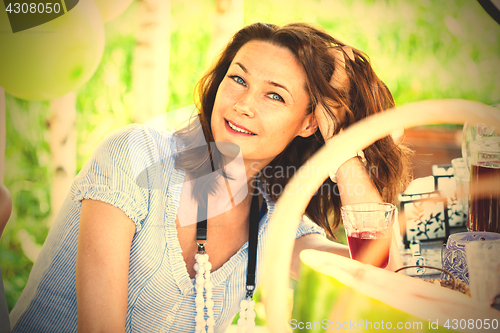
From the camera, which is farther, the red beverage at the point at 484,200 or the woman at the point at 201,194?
the red beverage at the point at 484,200

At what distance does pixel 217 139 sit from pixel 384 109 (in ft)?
1.77

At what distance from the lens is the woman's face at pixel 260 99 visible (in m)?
0.95

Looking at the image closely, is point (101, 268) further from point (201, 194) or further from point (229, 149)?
point (229, 149)

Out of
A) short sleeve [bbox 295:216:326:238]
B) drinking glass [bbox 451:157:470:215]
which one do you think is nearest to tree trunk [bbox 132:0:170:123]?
short sleeve [bbox 295:216:326:238]

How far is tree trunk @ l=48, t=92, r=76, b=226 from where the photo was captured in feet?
3.45

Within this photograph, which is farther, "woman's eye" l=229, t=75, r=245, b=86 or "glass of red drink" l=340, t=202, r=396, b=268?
"woman's eye" l=229, t=75, r=245, b=86

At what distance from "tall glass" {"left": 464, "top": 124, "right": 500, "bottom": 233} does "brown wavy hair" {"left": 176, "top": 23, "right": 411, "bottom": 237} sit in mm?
184

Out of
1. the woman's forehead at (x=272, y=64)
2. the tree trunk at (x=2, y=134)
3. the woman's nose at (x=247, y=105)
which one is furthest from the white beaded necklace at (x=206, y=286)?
the tree trunk at (x=2, y=134)

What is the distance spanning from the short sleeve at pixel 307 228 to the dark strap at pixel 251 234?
0.52 feet

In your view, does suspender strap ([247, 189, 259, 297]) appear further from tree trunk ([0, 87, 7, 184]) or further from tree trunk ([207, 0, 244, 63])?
tree trunk ([0, 87, 7, 184])

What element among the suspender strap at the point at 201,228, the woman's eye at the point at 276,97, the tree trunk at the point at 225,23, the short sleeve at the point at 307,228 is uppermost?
the tree trunk at the point at 225,23

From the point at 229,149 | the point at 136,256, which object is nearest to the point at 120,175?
the point at 136,256

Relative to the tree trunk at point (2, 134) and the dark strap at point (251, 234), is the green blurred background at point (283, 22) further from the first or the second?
the dark strap at point (251, 234)

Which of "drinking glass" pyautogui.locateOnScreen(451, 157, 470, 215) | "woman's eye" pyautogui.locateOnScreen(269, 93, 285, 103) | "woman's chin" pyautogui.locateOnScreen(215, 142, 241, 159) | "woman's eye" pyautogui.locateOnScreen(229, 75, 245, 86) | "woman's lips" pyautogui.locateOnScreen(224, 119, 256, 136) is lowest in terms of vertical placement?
"drinking glass" pyautogui.locateOnScreen(451, 157, 470, 215)
